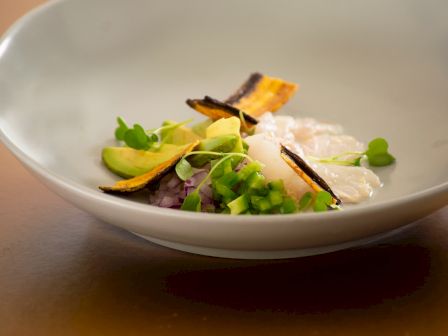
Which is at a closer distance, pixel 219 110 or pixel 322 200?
pixel 322 200

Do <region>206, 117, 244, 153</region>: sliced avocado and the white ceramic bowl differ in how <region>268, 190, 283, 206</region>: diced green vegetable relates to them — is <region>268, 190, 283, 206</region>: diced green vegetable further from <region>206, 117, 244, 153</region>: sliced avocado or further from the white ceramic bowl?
the white ceramic bowl

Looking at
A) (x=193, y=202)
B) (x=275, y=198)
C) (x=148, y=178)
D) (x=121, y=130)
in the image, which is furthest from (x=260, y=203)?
(x=121, y=130)

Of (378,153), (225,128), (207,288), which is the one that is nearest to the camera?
(207,288)

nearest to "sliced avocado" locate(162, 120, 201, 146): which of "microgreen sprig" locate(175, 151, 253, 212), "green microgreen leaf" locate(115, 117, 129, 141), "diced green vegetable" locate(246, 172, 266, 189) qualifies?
"green microgreen leaf" locate(115, 117, 129, 141)

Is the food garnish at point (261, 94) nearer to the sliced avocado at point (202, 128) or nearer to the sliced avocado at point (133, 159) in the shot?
the sliced avocado at point (202, 128)

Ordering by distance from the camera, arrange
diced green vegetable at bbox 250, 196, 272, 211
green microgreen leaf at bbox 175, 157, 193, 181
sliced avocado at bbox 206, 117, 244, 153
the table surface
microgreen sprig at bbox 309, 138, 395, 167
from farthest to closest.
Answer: microgreen sprig at bbox 309, 138, 395, 167 → sliced avocado at bbox 206, 117, 244, 153 → green microgreen leaf at bbox 175, 157, 193, 181 → diced green vegetable at bbox 250, 196, 272, 211 → the table surface

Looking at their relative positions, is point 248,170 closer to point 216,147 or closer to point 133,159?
point 216,147
